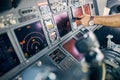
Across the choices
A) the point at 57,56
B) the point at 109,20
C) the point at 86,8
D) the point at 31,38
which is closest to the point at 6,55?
the point at 31,38

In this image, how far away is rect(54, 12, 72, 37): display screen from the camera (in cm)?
204

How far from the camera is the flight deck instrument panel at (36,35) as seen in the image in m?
1.33

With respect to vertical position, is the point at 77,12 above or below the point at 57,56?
above

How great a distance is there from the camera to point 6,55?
4.32 feet

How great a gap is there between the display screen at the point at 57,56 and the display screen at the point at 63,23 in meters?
0.31

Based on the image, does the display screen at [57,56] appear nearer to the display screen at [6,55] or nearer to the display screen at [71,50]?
the display screen at [71,50]

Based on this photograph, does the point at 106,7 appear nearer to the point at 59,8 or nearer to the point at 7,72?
the point at 59,8

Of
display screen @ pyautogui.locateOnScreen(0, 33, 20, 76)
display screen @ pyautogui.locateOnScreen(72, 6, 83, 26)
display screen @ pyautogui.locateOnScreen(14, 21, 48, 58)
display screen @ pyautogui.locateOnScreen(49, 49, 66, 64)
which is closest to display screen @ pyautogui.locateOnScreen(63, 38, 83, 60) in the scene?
display screen @ pyautogui.locateOnScreen(49, 49, 66, 64)

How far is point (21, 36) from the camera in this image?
4.81 ft

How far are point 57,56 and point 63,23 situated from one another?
53 centimetres

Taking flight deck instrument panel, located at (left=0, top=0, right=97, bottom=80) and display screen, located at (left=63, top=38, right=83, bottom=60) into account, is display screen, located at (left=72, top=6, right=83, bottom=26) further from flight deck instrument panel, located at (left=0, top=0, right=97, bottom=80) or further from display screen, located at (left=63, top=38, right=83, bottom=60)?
display screen, located at (left=63, top=38, right=83, bottom=60)

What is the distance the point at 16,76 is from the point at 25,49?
272 mm

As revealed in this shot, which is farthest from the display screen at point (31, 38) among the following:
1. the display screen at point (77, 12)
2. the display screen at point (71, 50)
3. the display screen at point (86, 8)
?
the display screen at point (86, 8)

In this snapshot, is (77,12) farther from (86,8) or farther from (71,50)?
(71,50)
